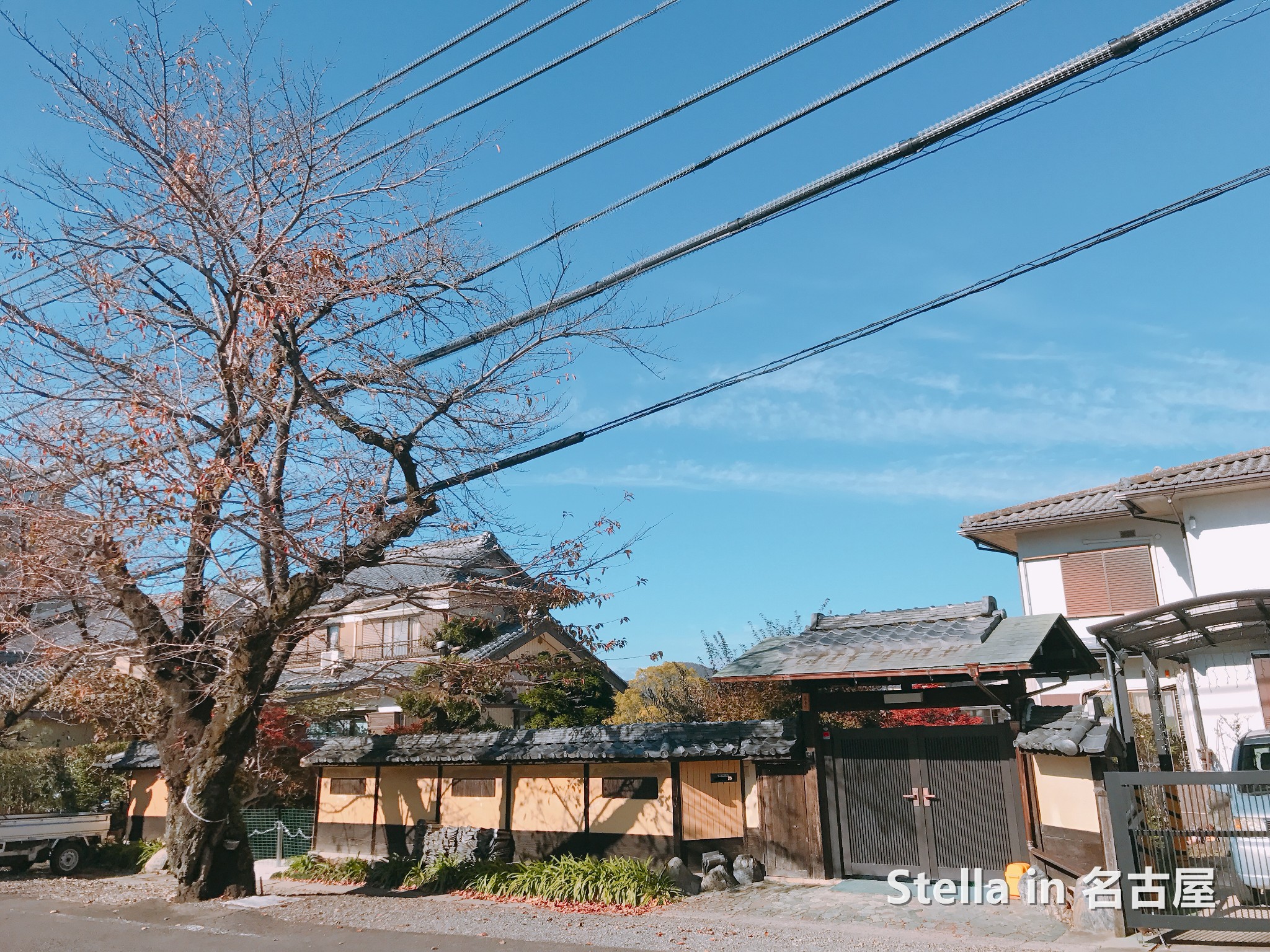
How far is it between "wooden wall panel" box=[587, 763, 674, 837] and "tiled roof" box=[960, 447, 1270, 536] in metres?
11.2

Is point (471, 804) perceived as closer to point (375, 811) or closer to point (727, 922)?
point (375, 811)

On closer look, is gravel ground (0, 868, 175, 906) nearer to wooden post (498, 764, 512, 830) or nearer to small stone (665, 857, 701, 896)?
wooden post (498, 764, 512, 830)

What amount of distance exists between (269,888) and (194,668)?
420cm

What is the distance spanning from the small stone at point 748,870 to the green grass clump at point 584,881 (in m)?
0.96

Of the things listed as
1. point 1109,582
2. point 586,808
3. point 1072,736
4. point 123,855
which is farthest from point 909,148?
point 123,855

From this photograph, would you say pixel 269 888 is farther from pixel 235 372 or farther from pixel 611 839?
pixel 235 372

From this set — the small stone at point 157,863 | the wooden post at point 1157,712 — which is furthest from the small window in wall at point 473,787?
the wooden post at point 1157,712

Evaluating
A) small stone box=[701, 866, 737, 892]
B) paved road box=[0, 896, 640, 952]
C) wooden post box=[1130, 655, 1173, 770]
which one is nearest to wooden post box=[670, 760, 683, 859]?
small stone box=[701, 866, 737, 892]

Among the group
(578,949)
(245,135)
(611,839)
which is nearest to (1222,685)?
(611,839)

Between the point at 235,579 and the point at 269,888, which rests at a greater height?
the point at 235,579

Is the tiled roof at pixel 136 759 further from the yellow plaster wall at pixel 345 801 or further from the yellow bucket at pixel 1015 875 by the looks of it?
the yellow bucket at pixel 1015 875

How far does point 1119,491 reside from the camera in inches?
710

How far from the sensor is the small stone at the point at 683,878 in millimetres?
12867

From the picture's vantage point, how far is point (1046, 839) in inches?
433
